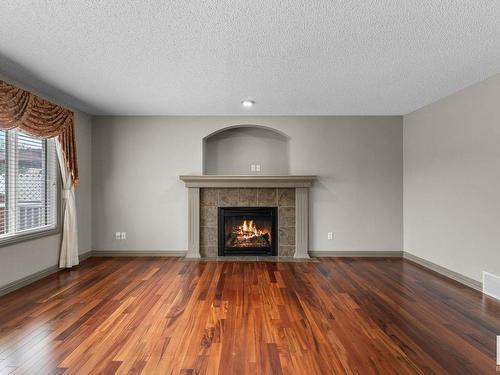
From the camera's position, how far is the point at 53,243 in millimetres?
3984

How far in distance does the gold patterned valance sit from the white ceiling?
26cm

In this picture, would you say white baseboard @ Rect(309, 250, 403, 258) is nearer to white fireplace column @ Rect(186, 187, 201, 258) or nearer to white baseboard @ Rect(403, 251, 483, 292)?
white baseboard @ Rect(403, 251, 483, 292)

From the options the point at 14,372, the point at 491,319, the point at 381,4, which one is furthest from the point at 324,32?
the point at 14,372

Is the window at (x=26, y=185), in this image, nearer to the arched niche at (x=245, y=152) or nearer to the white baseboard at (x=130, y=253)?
the white baseboard at (x=130, y=253)

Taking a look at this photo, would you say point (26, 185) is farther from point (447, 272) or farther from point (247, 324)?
point (447, 272)

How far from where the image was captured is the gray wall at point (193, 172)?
4.90 m

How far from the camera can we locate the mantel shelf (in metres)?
Answer: 4.75

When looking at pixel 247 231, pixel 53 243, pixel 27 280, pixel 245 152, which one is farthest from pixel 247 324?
pixel 245 152

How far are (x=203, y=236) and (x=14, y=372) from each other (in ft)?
10.4

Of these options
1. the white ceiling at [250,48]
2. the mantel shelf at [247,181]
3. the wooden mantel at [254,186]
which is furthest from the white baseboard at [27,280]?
the white ceiling at [250,48]

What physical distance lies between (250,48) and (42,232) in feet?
11.4

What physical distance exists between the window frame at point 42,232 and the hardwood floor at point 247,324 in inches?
22.2

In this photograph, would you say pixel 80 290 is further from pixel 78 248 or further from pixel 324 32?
pixel 324 32

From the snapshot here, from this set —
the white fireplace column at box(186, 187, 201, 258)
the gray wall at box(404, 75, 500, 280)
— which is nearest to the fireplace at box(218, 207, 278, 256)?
the white fireplace column at box(186, 187, 201, 258)
